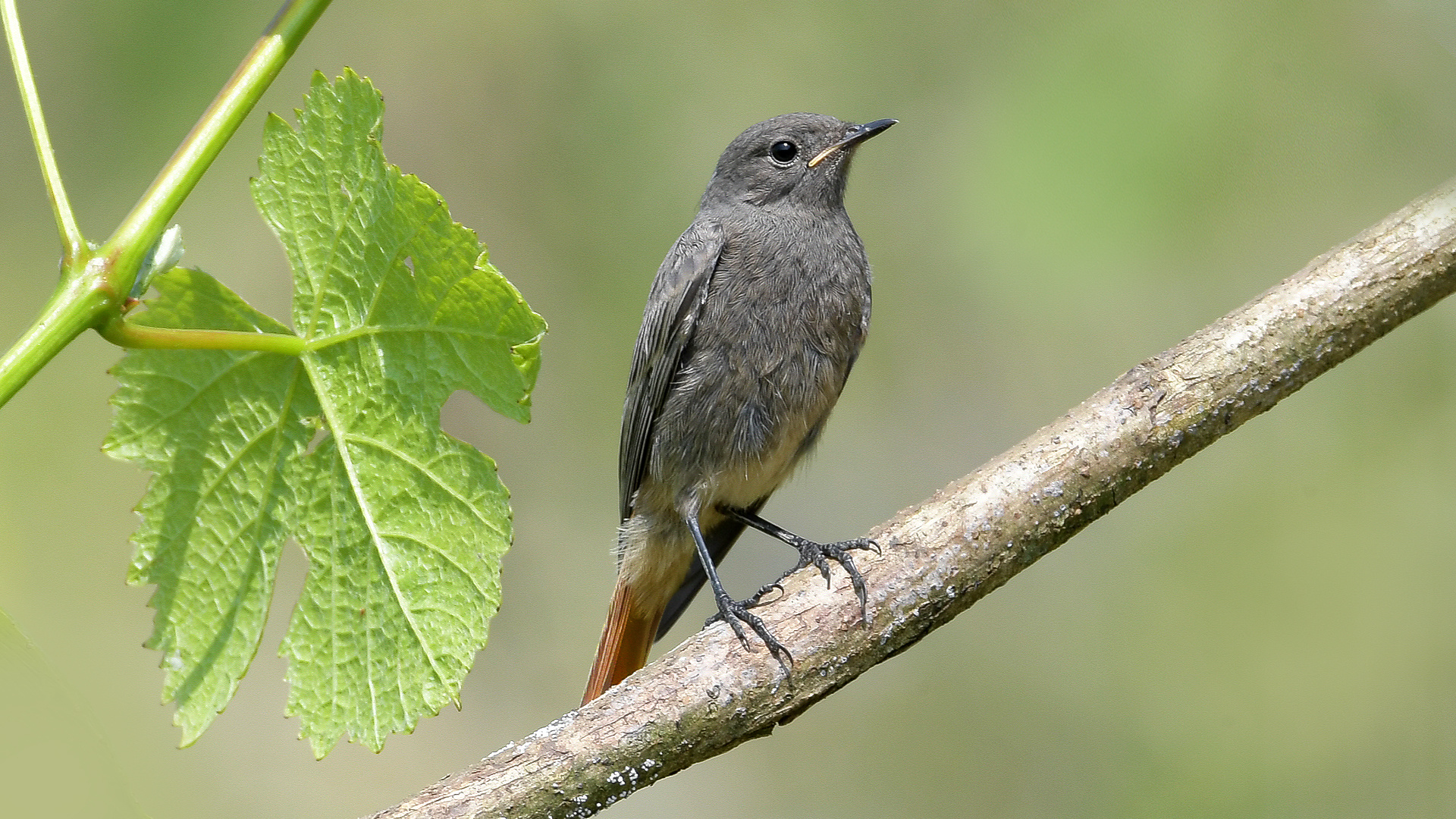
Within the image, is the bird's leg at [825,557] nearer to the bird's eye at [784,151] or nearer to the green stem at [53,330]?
the bird's eye at [784,151]

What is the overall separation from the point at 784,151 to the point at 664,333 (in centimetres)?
84

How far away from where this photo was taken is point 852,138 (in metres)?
3.41

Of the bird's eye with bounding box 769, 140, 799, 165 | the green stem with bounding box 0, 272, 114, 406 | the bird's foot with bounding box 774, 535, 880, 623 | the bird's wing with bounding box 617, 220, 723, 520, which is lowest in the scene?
the bird's foot with bounding box 774, 535, 880, 623

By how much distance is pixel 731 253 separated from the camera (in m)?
3.15

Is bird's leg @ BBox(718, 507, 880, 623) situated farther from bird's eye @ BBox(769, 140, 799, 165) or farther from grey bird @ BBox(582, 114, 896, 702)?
bird's eye @ BBox(769, 140, 799, 165)

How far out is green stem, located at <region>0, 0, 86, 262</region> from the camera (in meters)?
1.08

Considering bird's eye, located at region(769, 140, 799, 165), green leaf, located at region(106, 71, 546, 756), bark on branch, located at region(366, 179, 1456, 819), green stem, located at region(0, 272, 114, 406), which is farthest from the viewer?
bird's eye, located at region(769, 140, 799, 165)

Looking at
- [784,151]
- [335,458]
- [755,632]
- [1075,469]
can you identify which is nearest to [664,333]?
[784,151]

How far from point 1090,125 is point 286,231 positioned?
119 inches

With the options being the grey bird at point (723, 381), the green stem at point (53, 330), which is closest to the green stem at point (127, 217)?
the green stem at point (53, 330)

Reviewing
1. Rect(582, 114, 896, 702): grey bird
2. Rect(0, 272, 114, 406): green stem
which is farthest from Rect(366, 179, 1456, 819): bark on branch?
Rect(0, 272, 114, 406): green stem

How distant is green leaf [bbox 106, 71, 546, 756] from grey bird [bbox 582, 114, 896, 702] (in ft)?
4.75

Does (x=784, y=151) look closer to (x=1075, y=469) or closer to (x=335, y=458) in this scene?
(x=1075, y=469)

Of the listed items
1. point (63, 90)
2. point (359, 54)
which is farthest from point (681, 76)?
point (63, 90)
